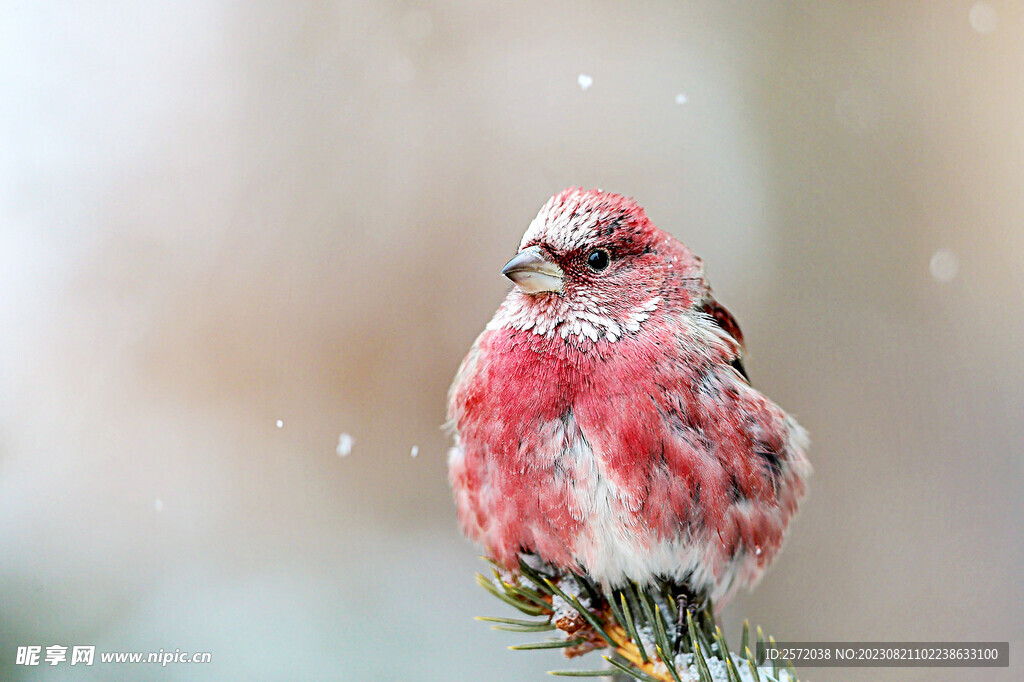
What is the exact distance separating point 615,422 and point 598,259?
367 mm

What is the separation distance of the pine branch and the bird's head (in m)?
0.58

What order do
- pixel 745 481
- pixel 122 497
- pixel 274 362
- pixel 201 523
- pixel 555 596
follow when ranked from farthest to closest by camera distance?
pixel 274 362, pixel 201 523, pixel 122 497, pixel 555 596, pixel 745 481

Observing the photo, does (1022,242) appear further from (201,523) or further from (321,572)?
(201,523)

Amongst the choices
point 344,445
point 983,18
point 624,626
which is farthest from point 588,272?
point 983,18

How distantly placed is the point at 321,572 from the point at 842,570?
2.51 metres

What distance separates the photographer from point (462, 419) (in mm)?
1716

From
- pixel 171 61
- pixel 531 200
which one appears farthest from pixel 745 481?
pixel 171 61

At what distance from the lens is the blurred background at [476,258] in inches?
123

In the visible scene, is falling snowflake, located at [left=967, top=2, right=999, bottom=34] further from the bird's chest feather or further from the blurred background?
the bird's chest feather

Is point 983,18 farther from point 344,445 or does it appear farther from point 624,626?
point 344,445

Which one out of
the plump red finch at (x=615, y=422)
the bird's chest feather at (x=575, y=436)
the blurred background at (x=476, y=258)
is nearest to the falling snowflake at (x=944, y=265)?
the blurred background at (x=476, y=258)

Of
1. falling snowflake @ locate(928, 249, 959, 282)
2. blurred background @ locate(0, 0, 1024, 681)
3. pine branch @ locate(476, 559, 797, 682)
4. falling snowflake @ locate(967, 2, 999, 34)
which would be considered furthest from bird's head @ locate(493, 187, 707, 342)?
falling snowflake @ locate(967, 2, 999, 34)

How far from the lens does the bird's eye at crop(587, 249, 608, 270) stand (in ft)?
5.28

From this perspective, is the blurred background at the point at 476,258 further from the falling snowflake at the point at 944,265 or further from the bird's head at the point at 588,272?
the bird's head at the point at 588,272
